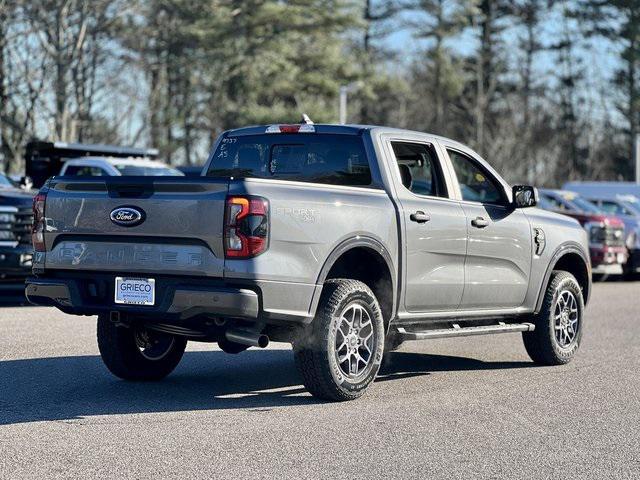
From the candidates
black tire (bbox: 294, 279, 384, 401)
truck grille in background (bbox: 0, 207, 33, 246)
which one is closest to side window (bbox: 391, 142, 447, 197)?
black tire (bbox: 294, 279, 384, 401)

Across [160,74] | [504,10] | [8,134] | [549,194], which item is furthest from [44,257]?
[504,10]

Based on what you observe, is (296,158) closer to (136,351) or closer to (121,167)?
(136,351)

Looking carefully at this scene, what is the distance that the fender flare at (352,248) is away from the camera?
25.9 ft

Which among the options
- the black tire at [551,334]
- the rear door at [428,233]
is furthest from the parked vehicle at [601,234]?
the rear door at [428,233]

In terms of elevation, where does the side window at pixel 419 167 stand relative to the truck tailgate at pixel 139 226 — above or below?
above

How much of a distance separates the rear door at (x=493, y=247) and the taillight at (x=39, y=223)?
3310 millimetres

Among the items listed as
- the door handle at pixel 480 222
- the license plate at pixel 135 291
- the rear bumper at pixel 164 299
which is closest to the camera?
the rear bumper at pixel 164 299

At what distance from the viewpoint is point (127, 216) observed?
7.82 meters

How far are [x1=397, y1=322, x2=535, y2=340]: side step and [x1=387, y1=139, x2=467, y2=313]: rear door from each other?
177mm

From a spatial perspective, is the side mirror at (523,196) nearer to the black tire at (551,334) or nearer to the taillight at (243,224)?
the black tire at (551,334)

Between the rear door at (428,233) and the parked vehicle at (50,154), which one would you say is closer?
the rear door at (428,233)

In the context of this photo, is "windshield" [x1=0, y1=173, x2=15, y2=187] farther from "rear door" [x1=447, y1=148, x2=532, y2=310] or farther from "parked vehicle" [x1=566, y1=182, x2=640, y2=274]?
"parked vehicle" [x1=566, y1=182, x2=640, y2=274]

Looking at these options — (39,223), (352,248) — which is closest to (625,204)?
(352,248)

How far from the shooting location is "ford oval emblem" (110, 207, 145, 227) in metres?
7.78
